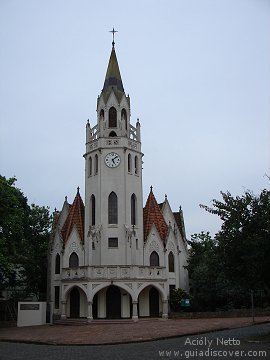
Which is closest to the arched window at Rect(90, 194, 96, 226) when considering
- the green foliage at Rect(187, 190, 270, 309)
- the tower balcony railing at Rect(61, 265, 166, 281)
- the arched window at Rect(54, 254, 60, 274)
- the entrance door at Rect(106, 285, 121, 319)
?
the tower balcony railing at Rect(61, 265, 166, 281)

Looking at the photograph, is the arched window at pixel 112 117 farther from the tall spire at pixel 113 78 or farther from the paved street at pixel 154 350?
the paved street at pixel 154 350

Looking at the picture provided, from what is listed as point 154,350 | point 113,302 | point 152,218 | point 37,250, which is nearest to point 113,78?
point 152,218

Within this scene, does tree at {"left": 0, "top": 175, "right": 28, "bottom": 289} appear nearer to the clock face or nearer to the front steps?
the front steps

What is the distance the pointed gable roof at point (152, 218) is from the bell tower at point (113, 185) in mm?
1385

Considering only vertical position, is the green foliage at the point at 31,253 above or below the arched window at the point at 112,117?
below

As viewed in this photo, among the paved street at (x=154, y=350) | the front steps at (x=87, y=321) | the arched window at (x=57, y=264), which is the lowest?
the front steps at (x=87, y=321)

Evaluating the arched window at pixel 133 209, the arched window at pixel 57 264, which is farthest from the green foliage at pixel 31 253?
the arched window at pixel 133 209

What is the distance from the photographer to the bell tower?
40906 millimetres

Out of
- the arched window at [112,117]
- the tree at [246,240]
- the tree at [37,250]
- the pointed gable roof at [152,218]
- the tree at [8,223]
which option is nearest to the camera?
the tree at [246,240]

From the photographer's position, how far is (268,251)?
21469 millimetres

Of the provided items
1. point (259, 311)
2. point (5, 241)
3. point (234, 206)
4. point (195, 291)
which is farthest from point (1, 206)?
point (259, 311)

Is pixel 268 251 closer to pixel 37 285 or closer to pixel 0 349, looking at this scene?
pixel 0 349

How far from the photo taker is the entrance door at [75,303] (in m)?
40.3

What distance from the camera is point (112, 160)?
43.0 metres
